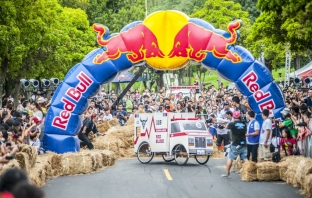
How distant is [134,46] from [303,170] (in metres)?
8.40

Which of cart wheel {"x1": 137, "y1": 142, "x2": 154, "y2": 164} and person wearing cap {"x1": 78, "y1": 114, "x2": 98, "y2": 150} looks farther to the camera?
person wearing cap {"x1": 78, "y1": 114, "x2": 98, "y2": 150}

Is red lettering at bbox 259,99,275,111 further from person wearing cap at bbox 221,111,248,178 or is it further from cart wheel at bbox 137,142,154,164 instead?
cart wheel at bbox 137,142,154,164

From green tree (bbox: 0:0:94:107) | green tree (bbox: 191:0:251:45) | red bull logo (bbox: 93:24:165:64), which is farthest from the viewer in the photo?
green tree (bbox: 191:0:251:45)

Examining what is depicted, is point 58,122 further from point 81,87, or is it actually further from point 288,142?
point 288,142

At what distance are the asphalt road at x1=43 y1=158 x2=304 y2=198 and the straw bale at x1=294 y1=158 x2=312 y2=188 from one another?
293 millimetres

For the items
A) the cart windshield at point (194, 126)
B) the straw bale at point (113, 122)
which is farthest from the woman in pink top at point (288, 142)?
the straw bale at point (113, 122)

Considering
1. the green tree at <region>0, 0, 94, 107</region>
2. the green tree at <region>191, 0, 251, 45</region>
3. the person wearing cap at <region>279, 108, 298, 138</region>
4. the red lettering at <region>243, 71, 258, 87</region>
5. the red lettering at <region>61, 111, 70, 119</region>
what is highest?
the green tree at <region>191, 0, 251, 45</region>

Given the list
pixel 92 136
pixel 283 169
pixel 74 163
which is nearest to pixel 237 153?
pixel 283 169

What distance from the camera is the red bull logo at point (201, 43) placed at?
22.0 metres

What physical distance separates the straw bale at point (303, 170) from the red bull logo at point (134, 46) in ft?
24.4

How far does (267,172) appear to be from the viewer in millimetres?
18156

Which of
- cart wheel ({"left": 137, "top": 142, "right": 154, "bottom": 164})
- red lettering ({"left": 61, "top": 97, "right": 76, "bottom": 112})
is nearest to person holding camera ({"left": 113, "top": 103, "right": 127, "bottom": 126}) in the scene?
cart wheel ({"left": 137, "top": 142, "right": 154, "bottom": 164})

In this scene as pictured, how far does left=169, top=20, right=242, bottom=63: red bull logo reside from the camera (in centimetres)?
2205

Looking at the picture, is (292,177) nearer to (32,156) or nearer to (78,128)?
(32,156)
